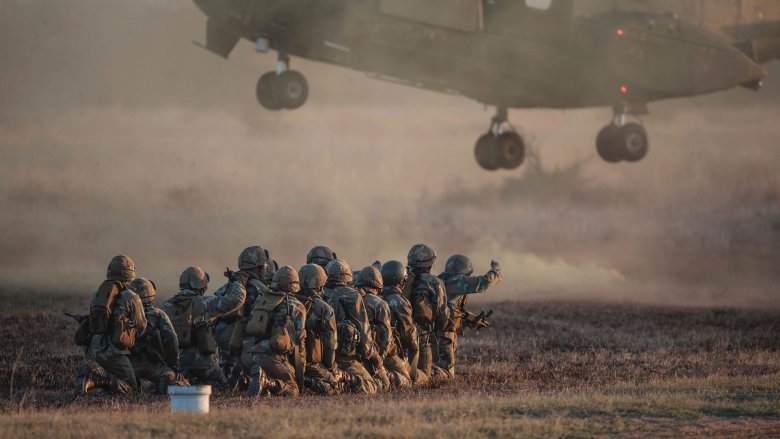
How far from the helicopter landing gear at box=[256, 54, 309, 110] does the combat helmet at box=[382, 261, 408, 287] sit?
1486cm

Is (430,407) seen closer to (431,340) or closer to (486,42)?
(431,340)

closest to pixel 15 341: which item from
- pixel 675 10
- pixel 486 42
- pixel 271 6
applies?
pixel 271 6

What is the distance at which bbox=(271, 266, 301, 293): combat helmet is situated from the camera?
2094 cm

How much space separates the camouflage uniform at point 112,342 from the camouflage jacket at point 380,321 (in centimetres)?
318

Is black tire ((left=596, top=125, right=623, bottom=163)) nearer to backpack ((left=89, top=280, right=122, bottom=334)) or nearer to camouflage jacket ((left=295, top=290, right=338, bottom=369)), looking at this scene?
camouflage jacket ((left=295, top=290, right=338, bottom=369))

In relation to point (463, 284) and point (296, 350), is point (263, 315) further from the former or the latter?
point (463, 284)

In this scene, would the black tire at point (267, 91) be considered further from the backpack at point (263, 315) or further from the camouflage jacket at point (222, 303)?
the backpack at point (263, 315)

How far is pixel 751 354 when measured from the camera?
29.2 meters

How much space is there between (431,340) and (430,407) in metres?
5.61

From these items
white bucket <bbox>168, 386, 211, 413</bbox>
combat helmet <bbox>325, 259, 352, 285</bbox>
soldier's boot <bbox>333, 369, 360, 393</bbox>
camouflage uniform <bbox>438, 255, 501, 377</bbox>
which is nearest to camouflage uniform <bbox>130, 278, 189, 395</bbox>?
soldier's boot <bbox>333, 369, 360, 393</bbox>

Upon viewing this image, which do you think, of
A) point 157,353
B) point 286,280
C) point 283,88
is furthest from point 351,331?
point 283,88

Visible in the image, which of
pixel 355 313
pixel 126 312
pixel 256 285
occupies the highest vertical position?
pixel 256 285

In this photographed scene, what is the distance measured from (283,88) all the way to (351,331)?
16.6 m

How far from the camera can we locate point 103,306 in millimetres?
21375
